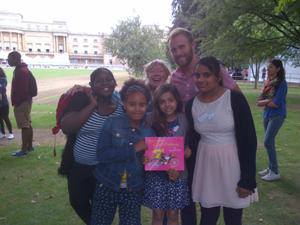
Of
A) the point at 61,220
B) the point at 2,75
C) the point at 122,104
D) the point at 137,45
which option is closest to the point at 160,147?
the point at 122,104

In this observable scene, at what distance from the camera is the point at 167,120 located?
3416mm

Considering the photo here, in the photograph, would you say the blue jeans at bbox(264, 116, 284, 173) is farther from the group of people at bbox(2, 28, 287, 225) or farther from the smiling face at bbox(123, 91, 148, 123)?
the smiling face at bbox(123, 91, 148, 123)

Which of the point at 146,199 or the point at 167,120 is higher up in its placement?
the point at 167,120

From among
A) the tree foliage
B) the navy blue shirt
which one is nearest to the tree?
the tree foliage

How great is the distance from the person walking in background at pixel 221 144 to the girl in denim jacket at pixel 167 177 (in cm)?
12

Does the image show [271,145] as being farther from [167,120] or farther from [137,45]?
[137,45]

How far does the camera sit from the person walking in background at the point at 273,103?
642cm

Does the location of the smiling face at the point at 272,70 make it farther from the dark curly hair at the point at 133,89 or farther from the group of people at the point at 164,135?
the dark curly hair at the point at 133,89

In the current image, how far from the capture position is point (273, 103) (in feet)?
21.0

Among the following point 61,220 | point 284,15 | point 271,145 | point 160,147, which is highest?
point 284,15

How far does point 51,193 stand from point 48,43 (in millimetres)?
120565

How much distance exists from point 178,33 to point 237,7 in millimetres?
12202

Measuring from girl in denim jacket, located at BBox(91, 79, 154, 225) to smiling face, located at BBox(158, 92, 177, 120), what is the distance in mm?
133

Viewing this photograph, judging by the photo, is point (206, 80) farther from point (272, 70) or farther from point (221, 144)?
point (272, 70)
